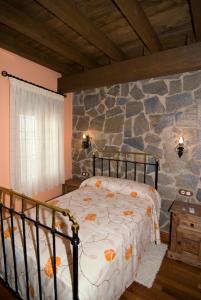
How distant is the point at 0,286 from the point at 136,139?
277 centimetres

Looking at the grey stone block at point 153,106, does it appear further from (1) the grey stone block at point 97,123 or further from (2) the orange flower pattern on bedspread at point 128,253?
(2) the orange flower pattern on bedspread at point 128,253

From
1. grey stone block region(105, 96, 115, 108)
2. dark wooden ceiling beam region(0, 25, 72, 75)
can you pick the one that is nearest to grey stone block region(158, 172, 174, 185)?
grey stone block region(105, 96, 115, 108)

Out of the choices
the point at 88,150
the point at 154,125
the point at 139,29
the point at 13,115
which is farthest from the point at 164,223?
the point at 13,115

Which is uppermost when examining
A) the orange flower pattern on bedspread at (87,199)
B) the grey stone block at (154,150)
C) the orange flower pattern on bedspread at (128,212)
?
the grey stone block at (154,150)

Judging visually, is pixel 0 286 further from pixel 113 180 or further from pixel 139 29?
pixel 139 29

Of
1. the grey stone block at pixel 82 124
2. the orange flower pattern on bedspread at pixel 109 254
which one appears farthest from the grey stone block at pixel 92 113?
the orange flower pattern on bedspread at pixel 109 254

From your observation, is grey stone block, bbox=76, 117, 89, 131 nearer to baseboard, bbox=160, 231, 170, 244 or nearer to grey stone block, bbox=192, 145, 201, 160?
grey stone block, bbox=192, 145, 201, 160

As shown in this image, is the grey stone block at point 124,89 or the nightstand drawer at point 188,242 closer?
the nightstand drawer at point 188,242

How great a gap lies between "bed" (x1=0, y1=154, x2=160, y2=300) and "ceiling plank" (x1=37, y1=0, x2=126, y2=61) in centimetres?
183

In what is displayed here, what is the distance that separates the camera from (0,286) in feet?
5.87

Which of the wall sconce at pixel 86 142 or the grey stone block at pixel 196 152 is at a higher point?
the wall sconce at pixel 86 142

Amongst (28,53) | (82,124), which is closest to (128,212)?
(82,124)

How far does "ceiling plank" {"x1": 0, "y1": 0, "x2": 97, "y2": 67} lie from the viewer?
196 centimetres

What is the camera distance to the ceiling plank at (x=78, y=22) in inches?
69.7
